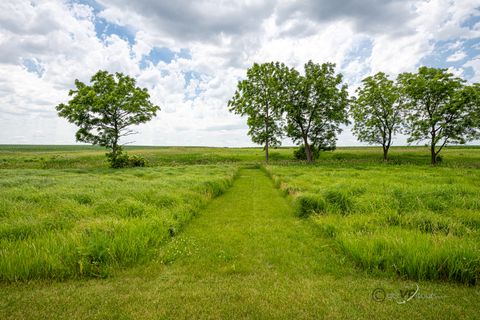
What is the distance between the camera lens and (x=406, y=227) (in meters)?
7.40

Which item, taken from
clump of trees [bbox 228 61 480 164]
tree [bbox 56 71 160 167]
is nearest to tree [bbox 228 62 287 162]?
clump of trees [bbox 228 61 480 164]

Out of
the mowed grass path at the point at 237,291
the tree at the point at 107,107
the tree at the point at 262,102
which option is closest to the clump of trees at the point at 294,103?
the tree at the point at 262,102

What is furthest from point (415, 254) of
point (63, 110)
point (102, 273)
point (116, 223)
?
point (63, 110)

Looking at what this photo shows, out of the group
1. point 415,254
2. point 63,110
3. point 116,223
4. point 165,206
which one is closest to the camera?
point 415,254

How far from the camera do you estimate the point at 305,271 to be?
540 cm

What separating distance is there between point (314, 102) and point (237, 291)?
123 feet

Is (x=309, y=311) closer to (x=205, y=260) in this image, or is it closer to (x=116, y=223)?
(x=205, y=260)

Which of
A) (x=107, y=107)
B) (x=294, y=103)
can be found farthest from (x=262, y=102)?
(x=107, y=107)

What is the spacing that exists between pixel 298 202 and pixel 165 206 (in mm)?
6394

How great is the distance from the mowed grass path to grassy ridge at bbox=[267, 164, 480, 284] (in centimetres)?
41

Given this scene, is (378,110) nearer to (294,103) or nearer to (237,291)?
(294,103)

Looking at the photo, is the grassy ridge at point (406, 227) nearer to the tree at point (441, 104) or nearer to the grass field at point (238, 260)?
the grass field at point (238, 260)

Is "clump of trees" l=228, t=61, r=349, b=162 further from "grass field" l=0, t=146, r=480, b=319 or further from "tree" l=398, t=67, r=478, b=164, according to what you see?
"grass field" l=0, t=146, r=480, b=319

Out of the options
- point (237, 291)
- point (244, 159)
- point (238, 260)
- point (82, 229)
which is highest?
point (244, 159)
